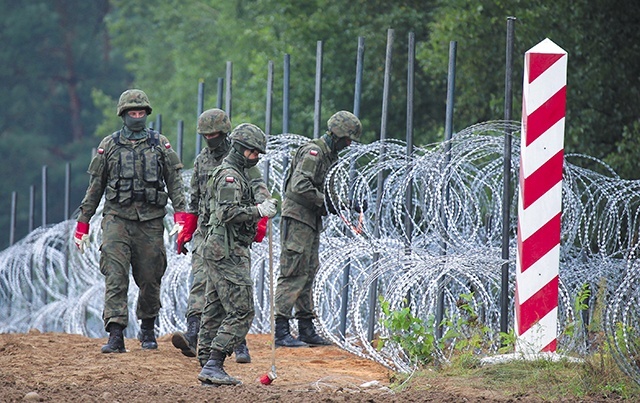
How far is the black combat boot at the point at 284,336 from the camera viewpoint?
1155cm

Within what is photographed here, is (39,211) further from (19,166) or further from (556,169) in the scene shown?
(556,169)

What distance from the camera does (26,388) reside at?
8828 mm

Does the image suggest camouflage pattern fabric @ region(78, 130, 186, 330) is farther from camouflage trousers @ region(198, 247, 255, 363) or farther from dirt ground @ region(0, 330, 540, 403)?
camouflage trousers @ region(198, 247, 255, 363)

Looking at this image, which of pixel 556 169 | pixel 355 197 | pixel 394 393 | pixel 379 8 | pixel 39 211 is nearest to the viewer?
pixel 394 393

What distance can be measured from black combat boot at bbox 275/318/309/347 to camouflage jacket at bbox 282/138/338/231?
33.4 inches

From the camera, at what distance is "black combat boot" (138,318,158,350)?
1095cm

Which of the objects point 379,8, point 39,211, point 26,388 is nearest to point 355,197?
point 26,388

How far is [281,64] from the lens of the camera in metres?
28.8

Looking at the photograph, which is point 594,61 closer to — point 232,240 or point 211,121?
point 211,121

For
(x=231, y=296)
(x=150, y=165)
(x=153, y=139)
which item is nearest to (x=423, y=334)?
(x=231, y=296)

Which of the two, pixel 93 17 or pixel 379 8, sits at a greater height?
pixel 93 17

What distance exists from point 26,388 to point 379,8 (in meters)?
18.8

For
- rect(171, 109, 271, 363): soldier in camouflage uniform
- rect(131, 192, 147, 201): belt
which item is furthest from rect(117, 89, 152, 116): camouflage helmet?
rect(131, 192, 147, 201): belt

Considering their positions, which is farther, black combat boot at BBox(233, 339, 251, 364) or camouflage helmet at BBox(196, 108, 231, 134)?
black combat boot at BBox(233, 339, 251, 364)
